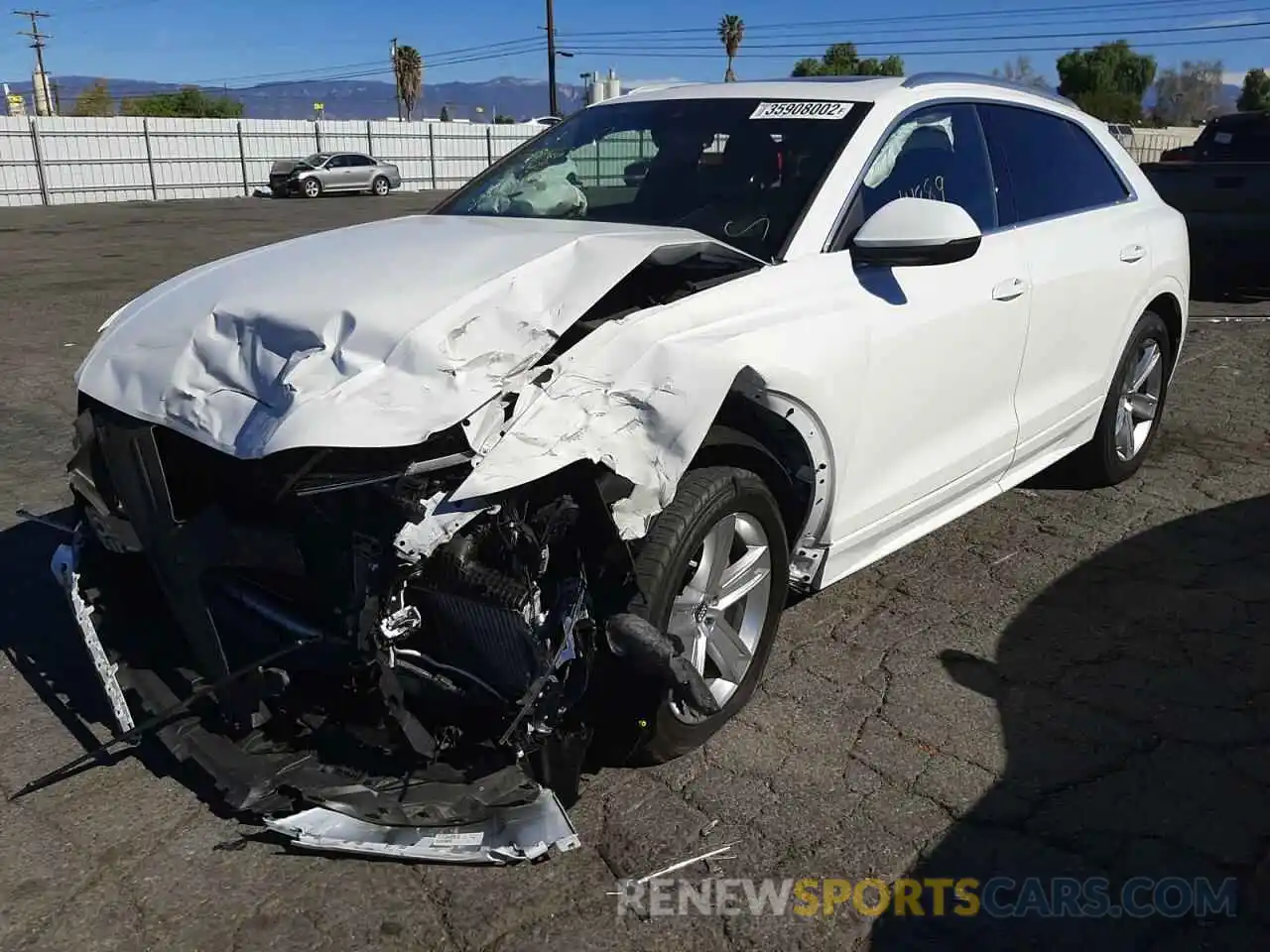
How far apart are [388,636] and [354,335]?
0.73 meters

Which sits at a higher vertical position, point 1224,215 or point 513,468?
point 513,468

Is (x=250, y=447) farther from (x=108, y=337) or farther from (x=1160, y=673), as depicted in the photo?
(x=1160, y=673)

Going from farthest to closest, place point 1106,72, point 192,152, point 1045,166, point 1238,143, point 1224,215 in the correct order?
point 1106,72, point 192,152, point 1238,143, point 1224,215, point 1045,166

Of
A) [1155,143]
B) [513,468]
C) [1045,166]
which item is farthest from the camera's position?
[1155,143]

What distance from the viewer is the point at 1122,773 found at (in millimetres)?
2990

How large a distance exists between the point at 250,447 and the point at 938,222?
206 centimetres

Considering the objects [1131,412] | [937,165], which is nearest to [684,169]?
[937,165]

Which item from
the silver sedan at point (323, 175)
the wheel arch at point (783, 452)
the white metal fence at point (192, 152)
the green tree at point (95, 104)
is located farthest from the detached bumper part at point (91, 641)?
the green tree at point (95, 104)

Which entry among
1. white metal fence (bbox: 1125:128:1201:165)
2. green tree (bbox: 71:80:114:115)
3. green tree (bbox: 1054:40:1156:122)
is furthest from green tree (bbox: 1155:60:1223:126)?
green tree (bbox: 71:80:114:115)

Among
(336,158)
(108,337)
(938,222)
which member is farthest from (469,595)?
(336,158)

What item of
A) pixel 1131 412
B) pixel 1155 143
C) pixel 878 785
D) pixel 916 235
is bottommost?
pixel 878 785

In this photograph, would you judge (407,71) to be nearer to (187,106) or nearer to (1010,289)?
(187,106)

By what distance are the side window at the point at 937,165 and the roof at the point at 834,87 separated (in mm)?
109

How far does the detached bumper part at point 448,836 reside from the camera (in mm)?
2494
